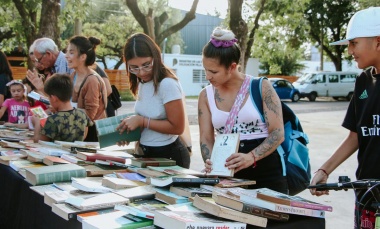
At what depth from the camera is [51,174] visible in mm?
2682

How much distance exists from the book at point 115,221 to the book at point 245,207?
30cm

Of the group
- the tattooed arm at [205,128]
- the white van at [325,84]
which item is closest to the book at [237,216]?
the tattooed arm at [205,128]

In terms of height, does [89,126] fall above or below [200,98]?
below

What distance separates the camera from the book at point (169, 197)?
2115mm

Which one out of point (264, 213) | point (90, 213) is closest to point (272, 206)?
point (264, 213)

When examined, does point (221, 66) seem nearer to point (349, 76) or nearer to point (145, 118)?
point (145, 118)

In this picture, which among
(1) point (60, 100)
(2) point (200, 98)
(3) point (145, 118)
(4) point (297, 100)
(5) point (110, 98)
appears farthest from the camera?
(4) point (297, 100)

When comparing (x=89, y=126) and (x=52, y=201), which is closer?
(x=52, y=201)

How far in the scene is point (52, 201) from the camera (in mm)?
2266

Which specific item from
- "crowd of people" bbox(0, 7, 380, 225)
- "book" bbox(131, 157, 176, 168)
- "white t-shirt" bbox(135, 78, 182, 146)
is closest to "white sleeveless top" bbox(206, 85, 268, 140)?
"crowd of people" bbox(0, 7, 380, 225)

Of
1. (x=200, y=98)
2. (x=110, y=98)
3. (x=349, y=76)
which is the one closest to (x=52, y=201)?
(x=200, y=98)

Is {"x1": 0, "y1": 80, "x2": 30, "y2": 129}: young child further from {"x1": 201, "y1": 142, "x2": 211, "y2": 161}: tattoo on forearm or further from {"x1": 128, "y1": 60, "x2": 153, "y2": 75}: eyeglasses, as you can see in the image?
{"x1": 201, "y1": 142, "x2": 211, "y2": 161}: tattoo on forearm

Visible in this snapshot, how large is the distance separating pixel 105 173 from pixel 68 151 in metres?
0.74

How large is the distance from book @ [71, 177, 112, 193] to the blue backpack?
979 millimetres
